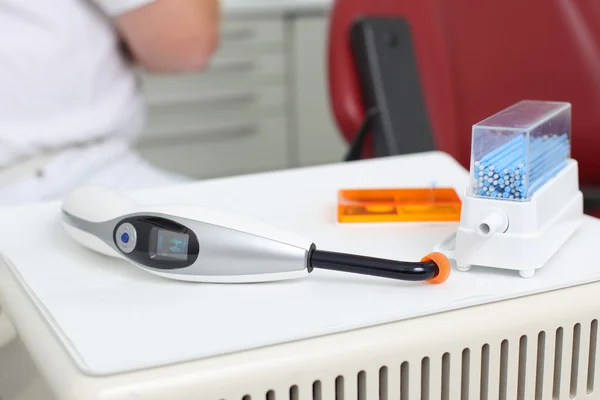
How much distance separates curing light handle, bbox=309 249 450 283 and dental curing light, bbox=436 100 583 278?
28mm

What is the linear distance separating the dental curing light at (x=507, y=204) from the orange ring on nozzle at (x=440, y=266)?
2 centimetres

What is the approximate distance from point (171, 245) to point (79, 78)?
410 millimetres

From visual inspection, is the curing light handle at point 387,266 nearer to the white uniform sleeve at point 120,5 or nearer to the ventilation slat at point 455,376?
the ventilation slat at point 455,376

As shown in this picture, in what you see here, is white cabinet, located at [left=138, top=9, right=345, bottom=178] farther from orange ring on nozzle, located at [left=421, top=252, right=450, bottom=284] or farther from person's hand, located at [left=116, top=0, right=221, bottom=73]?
orange ring on nozzle, located at [left=421, top=252, right=450, bottom=284]

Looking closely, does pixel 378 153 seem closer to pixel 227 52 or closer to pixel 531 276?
pixel 531 276

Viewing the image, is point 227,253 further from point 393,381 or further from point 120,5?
point 120,5

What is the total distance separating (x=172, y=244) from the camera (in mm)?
458

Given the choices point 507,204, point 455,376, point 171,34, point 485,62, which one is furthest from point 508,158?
point 485,62

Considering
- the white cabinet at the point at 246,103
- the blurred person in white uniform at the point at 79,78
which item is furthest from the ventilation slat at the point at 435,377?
the white cabinet at the point at 246,103

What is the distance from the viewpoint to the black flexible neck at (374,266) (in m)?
0.43

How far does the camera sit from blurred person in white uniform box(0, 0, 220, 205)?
76 centimetres

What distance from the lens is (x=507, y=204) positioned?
448 mm

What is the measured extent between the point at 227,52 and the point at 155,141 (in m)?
0.31

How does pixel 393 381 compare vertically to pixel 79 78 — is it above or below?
below
